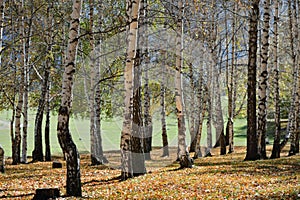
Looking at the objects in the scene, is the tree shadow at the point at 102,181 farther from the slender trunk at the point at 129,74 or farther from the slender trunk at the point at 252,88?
the slender trunk at the point at 252,88

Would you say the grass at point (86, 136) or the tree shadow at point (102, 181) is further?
the grass at point (86, 136)

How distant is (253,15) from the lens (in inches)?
559

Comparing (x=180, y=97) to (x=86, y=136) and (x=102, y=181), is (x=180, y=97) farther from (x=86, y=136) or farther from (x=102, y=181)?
(x=86, y=136)

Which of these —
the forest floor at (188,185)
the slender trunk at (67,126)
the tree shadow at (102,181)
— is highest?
the slender trunk at (67,126)

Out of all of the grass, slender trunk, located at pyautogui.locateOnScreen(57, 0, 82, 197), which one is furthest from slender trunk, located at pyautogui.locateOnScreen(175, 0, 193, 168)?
the grass

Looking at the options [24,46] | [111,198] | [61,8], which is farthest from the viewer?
[61,8]

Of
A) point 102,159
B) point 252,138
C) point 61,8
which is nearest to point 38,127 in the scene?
point 102,159

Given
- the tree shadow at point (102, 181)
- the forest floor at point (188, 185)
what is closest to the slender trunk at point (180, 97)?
the forest floor at point (188, 185)

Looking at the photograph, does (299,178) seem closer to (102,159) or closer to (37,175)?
(37,175)

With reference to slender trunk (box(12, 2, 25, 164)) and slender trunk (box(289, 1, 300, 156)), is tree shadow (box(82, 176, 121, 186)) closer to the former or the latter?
slender trunk (box(12, 2, 25, 164))

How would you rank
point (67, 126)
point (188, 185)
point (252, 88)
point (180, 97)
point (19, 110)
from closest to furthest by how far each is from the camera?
point (67, 126) → point (188, 185) → point (180, 97) → point (252, 88) → point (19, 110)

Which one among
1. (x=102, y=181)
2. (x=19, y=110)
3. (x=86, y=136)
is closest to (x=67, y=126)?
(x=102, y=181)

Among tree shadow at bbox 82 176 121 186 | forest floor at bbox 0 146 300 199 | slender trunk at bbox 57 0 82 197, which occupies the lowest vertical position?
tree shadow at bbox 82 176 121 186

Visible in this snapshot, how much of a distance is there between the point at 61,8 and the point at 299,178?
44.0 ft
